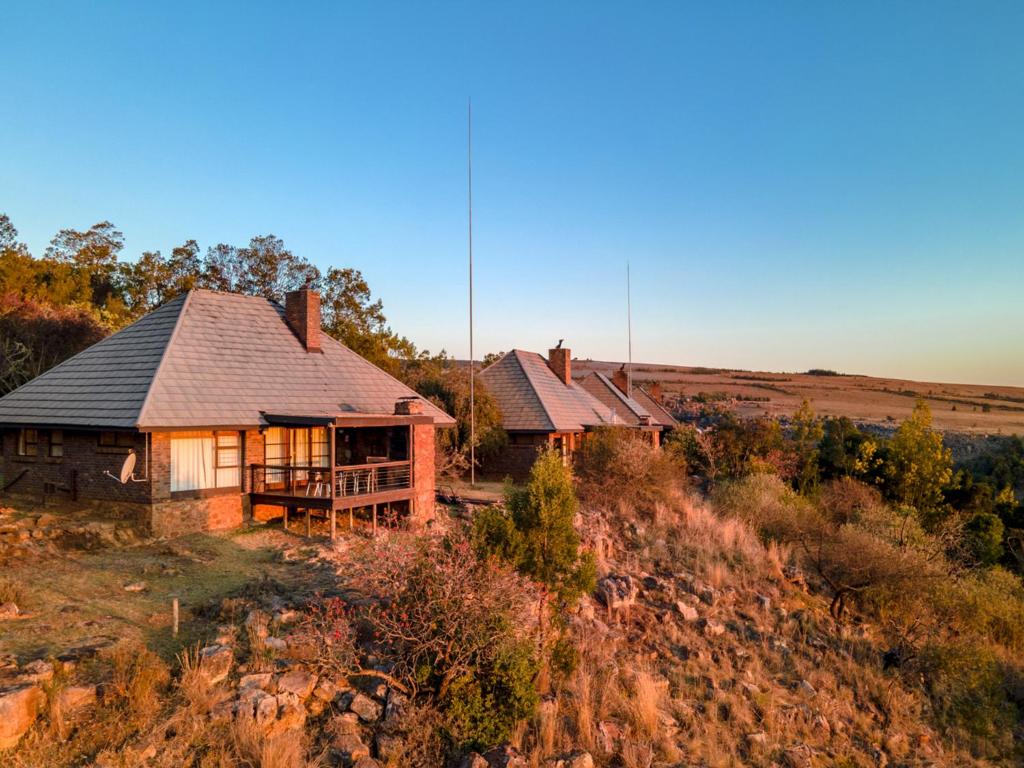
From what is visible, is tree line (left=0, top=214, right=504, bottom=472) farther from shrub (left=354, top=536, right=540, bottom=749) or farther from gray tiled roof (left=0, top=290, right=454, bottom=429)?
shrub (left=354, top=536, right=540, bottom=749)

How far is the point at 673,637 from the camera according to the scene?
13.3 meters

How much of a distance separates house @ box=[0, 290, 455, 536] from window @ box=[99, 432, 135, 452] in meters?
0.03

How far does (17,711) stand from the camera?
6.80m

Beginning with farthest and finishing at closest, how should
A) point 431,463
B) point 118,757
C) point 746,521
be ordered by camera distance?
point 746,521 < point 431,463 < point 118,757

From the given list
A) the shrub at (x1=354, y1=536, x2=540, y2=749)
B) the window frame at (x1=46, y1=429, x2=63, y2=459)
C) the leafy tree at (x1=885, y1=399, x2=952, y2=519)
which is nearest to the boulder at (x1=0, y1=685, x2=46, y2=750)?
the shrub at (x1=354, y1=536, x2=540, y2=749)

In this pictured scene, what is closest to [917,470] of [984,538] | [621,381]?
[984,538]

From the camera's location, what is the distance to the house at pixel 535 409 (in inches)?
1035

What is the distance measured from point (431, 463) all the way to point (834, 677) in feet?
37.6

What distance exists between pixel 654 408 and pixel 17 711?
3513cm

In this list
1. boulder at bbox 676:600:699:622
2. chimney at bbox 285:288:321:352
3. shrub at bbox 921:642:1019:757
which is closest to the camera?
shrub at bbox 921:642:1019:757

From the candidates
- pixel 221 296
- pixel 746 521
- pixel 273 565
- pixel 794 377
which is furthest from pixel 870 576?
pixel 794 377

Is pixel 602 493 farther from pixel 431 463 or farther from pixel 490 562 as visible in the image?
pixel 490 562

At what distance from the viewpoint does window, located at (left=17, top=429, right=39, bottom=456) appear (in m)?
16.5

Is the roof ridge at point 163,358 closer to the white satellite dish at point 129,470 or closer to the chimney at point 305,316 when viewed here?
the white satellite dish at point 129,470
